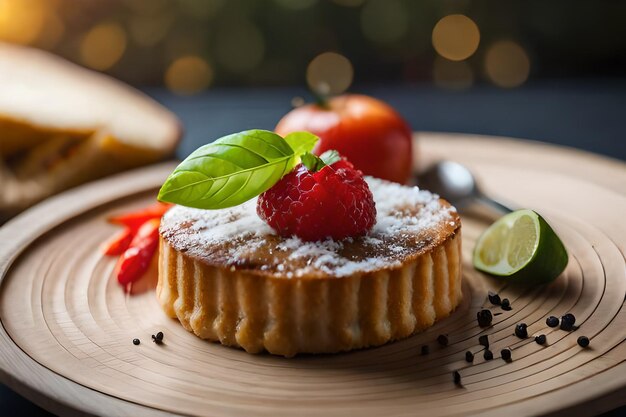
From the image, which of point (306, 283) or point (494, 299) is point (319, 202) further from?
point (494, 299)

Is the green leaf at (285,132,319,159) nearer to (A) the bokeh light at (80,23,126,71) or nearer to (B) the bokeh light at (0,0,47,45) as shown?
(A) the bokeh light at (80,23,126,71)

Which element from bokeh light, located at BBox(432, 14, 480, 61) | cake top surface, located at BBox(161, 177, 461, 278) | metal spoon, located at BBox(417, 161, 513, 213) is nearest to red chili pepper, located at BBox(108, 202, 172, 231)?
cake top surface, located at BBox(161, 177, 461, 278)

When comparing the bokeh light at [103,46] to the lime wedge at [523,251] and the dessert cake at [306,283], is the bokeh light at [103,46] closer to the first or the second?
the dessert cake at [306,283]

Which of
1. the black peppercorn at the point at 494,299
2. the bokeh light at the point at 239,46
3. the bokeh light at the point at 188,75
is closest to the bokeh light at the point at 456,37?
the bokeh light at the point at 239,46

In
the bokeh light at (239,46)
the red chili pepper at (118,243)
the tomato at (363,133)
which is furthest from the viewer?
Answer: the bokeh light at (239,46)

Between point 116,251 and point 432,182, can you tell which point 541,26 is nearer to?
point 432,182
